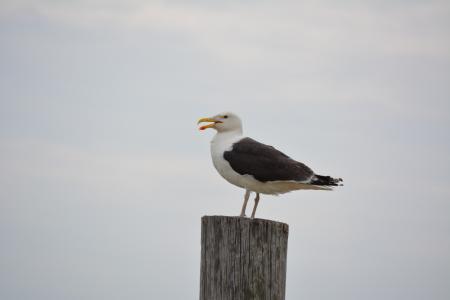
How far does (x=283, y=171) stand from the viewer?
823 cm

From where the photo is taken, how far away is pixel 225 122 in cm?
941

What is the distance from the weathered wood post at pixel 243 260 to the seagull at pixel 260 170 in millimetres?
3099

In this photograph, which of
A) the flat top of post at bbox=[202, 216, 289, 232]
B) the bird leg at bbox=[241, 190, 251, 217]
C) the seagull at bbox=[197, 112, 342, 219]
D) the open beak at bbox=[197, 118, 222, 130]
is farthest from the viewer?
the open beak at bbox=[197, 118, 222, 130]

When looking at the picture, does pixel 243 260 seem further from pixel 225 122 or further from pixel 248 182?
pixel 225 122

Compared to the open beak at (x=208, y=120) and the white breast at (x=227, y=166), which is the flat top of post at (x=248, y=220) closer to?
the white breast at (x=227, y=166)

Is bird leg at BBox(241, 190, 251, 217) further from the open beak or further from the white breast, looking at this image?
the open beak

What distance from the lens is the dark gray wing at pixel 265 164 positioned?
8.19 m

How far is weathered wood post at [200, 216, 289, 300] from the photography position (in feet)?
16.0

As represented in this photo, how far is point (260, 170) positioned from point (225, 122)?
139 centimetres

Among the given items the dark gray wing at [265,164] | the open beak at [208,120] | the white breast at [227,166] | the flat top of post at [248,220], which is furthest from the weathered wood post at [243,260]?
the open beak at [208,120]

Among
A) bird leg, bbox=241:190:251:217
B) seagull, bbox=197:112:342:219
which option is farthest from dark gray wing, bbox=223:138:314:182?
bird leg, bbox=241:190:251:217

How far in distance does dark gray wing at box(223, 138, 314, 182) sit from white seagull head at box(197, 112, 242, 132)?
0.73m

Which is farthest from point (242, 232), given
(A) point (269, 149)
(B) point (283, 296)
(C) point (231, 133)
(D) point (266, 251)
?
(C) point (231, 133)

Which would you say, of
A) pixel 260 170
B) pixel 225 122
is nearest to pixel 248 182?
pixel 260 170
